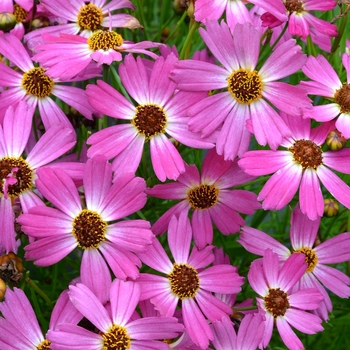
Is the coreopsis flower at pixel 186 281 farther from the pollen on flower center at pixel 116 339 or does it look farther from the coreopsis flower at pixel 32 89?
the coreopsis flower at pixel 32 89

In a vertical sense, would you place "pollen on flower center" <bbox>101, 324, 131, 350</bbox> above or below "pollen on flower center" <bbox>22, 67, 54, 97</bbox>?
below

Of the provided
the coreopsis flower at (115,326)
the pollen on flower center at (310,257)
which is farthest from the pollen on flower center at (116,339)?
the pollen on flower center at (310,257)

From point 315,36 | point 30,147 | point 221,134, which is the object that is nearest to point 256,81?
point 221,134

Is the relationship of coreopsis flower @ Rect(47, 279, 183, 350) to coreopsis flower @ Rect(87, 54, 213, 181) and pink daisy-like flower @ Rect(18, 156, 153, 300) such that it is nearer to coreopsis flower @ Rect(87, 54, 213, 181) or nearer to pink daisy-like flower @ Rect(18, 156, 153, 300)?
pink daisy-like flower @ Rect(18, 156, 153, 300)

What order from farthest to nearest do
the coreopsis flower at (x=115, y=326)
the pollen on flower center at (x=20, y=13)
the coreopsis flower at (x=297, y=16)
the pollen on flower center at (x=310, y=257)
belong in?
the pollen on flower center at (x=20, y=13)
the pollen on flower center at (x=310, y=257)
the coreopsis flower at (x=297, y=16)
the coreopsis flower at (x=115, y=326)

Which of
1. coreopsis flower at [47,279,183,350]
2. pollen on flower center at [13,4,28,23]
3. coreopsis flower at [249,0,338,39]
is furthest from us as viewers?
pollen on flower center at [13,4,28,23]

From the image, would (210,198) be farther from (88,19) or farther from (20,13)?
(20,13)

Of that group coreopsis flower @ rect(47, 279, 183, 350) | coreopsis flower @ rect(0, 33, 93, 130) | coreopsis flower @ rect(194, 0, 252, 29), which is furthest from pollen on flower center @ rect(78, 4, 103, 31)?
coreopsis flower @ rect(47, 279, 183, 350)
